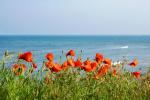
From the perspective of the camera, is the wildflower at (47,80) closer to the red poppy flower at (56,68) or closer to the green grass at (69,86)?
Result: the green grass at (69,86)

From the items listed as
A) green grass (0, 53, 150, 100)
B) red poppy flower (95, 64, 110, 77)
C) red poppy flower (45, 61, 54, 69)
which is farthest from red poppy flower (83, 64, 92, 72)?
red poppy flower (45, 61, 54, 69)

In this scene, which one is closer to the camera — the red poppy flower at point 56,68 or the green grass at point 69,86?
the green grass at point 69,86

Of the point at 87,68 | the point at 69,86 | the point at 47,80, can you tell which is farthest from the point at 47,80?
the point at 87,68

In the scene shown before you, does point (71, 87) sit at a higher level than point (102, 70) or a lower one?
lower

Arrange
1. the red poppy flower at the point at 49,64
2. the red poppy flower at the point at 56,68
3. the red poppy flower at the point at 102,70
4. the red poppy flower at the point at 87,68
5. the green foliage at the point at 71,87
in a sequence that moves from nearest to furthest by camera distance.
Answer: the green foliage at the point at 71,87 → the red poppy flower at the point at 56,68 → the red poppy flower at the point at 49,64 → the red poppy flower at the point at 87,68 → the red poppy flower at the point at 102,70

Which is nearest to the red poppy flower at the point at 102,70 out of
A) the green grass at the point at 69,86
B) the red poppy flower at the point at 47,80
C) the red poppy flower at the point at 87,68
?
the green grass at the point at 69,86

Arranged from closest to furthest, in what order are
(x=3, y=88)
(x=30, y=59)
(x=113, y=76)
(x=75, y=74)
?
(x=3, y=88)
(x=30, y=59)
(x=75, y=74)
(x=113, y=76)

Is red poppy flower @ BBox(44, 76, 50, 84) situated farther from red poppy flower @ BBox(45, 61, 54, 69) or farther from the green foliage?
red poppy flower @ BBox(45, 61, 54, 69)

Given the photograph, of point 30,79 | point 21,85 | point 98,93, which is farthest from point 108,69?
point 21,85

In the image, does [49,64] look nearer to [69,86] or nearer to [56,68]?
[56,68]

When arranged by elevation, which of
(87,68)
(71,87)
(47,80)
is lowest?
(71,87)

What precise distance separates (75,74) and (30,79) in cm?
72

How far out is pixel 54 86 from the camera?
7.39 metres

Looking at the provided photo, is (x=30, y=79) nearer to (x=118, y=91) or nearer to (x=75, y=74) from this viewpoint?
(x=75, y=74)
